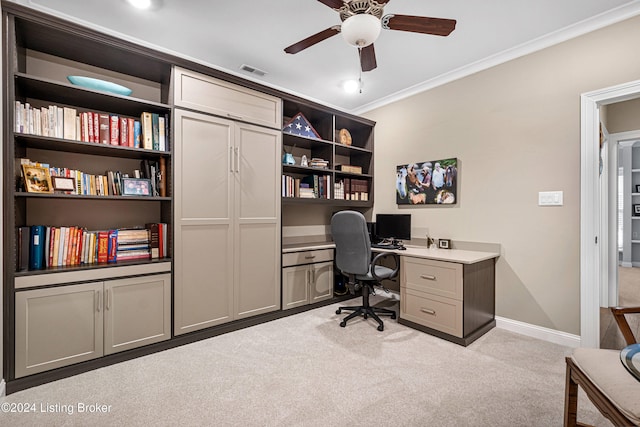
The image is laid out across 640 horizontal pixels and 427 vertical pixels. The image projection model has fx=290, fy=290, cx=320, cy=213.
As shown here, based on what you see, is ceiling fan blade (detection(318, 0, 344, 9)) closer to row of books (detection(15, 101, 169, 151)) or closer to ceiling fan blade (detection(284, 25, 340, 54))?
A: ceiling fan blade (detection(284, 25, 340, 54))

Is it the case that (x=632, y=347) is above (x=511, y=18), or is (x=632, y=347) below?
below

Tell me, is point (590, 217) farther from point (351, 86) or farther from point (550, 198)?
point (351, 86)

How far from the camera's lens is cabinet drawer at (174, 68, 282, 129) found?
2533mm

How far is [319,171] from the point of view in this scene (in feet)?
12.4

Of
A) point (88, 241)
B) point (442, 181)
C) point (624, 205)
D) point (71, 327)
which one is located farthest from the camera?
point (624, 205)

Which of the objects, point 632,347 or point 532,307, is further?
point 532,307

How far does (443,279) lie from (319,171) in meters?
1.96

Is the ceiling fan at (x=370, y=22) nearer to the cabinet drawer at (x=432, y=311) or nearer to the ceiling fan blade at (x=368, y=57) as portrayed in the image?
the ceiling fan blade at (x=368, y=57)

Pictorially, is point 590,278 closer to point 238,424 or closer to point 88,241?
point 238,424

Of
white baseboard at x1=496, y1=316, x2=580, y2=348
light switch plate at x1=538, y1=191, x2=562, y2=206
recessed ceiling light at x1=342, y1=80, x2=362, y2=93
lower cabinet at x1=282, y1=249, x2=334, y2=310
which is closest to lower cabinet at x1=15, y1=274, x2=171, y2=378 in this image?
lower cabinet at x1=282, y1=249, x2=334, y2=310

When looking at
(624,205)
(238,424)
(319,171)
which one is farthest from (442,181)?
(624,205)

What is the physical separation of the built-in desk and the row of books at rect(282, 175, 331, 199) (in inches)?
49.0

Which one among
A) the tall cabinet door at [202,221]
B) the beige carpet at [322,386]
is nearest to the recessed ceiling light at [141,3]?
the tall cabinet door at [202,221]

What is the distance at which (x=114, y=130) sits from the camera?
2316mm
